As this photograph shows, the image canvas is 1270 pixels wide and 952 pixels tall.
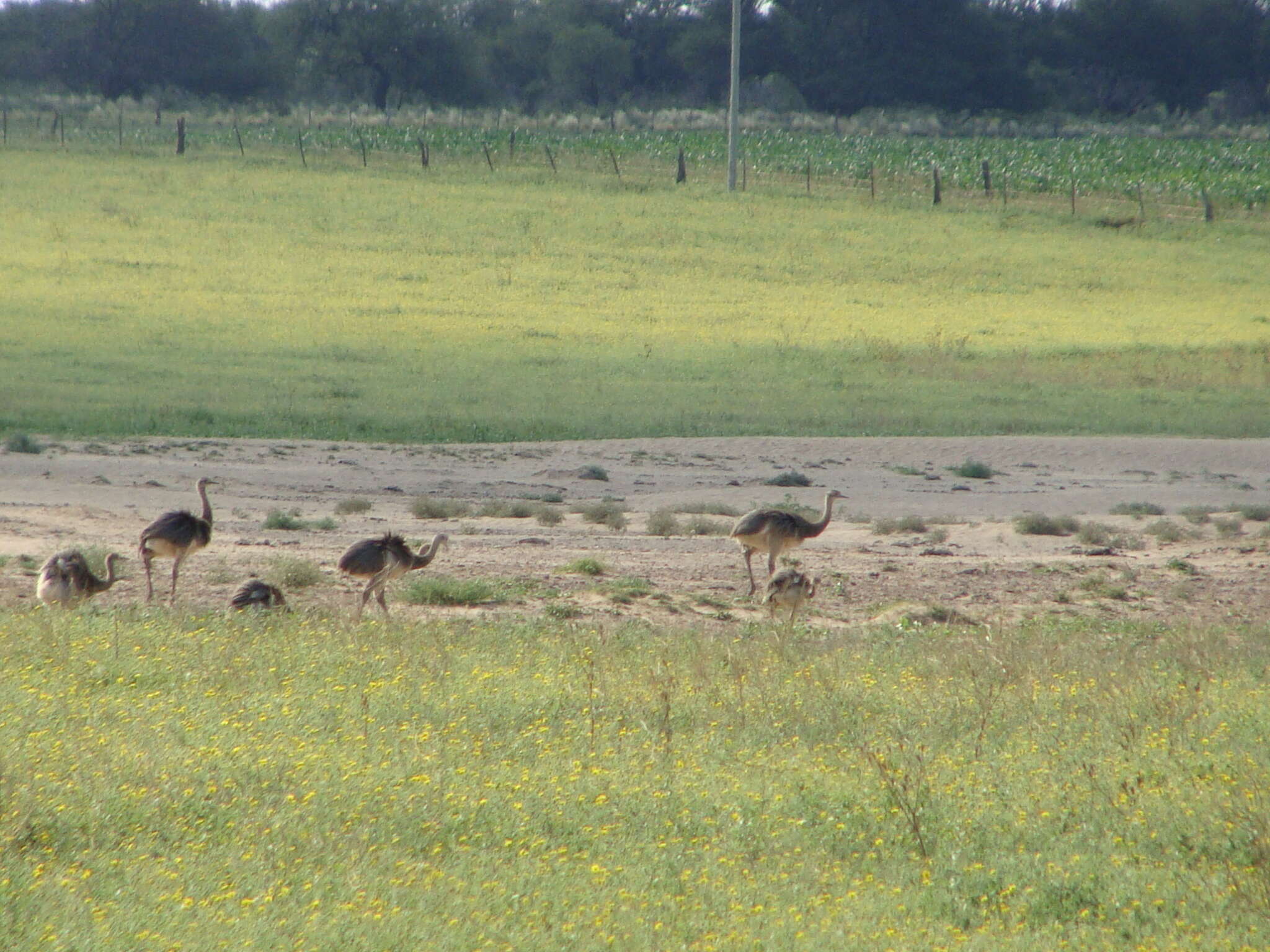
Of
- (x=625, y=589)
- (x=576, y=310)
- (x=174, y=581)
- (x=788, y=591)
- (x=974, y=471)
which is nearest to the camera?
(x=788, y=591)

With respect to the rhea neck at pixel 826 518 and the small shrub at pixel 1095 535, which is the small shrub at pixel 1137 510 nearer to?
the small shrub at pixel 1095 535

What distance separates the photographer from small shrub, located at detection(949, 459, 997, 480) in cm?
2052

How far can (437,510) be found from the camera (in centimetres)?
1659

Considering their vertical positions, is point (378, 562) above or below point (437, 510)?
above

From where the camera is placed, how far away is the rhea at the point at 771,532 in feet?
41.2

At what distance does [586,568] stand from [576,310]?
876 inches

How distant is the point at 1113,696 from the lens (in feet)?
27.5

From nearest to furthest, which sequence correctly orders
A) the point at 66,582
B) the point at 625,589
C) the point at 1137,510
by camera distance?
the point at 66,582 → the point at 625,589 → the point at 1137,510

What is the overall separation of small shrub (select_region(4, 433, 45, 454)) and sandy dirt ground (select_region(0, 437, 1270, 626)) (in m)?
0.18

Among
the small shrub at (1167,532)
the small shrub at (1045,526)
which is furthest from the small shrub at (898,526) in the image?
the small shrub at (1167,532)

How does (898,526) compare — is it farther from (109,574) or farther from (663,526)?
(109,574)

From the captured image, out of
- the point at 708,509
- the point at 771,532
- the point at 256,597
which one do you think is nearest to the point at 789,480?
the point at 708,509

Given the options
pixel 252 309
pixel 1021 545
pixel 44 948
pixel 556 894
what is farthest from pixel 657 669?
pixel 252 309

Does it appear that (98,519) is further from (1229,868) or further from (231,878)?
(1229,868)
